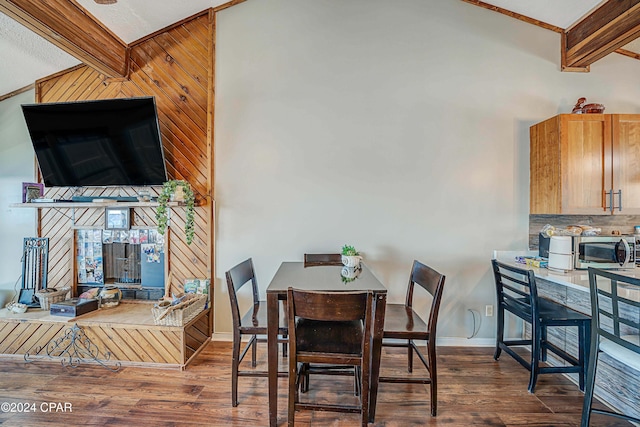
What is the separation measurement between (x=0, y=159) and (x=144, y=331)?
2.53 m

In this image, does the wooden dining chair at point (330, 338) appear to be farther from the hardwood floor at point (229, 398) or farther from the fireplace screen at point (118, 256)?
the fireplace screen at point (118, 256)

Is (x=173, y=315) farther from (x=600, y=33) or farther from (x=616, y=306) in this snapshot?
(x=600, y=33)

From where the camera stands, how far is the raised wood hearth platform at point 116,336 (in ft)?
8.31

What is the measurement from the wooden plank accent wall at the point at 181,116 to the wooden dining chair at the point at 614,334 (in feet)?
9.78

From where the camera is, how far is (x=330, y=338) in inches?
73.5

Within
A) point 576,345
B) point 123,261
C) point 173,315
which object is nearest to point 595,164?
point 576,345

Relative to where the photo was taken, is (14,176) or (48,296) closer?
(48,296)

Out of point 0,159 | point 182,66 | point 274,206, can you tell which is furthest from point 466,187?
point 0,159

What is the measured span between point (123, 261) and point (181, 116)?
159cm

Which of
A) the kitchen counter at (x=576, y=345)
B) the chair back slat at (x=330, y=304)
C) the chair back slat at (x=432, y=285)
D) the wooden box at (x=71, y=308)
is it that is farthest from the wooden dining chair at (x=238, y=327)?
the kitchen counter at (x=576, y=345)

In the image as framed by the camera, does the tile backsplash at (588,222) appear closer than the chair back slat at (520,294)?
No

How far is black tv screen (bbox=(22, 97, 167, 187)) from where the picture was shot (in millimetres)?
2832

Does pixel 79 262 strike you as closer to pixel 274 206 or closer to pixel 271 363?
pixel 274 206

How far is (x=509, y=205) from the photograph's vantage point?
295cm
